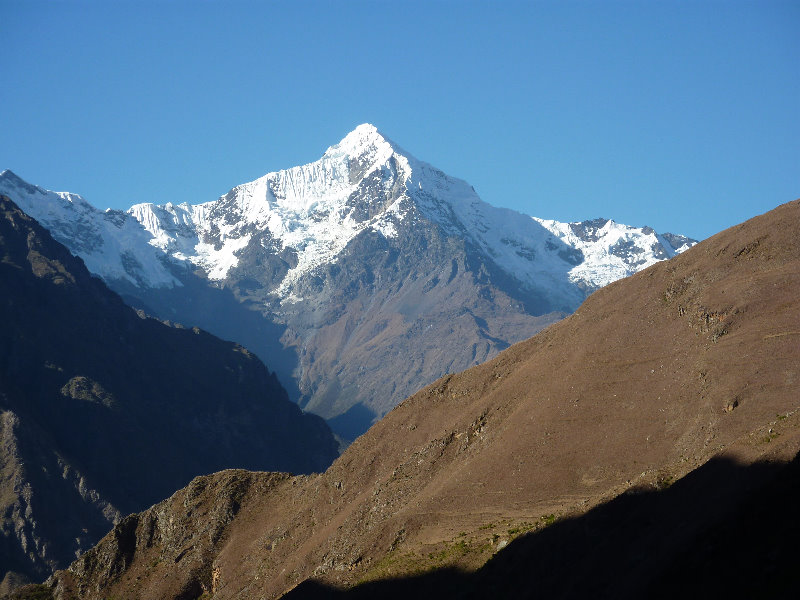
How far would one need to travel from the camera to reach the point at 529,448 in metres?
99.6

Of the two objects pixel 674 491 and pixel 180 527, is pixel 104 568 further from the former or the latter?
Result: pixel 674 491

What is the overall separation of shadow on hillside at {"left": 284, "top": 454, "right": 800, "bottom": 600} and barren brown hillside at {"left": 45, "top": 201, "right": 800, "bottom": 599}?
988 mm

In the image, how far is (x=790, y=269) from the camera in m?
101

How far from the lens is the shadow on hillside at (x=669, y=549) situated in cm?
4838

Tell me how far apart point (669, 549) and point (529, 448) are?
1715 inches

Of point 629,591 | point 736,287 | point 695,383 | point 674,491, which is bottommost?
point 629,591

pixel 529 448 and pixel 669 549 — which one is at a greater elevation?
pixel 529 448

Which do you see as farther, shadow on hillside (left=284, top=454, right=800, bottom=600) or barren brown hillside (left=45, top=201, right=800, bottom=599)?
barren brown hillside (left=45, top=201, right=800, bottom=599)

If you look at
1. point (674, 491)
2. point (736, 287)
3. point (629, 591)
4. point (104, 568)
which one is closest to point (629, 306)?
point (736, 287)

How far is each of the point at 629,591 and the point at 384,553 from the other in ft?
141

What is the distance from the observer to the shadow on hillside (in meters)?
48.4

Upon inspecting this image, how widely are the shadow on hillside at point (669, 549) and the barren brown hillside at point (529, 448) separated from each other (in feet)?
3.24

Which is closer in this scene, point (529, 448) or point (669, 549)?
point (669, 549)

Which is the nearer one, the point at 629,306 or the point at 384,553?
the point at 384,553
